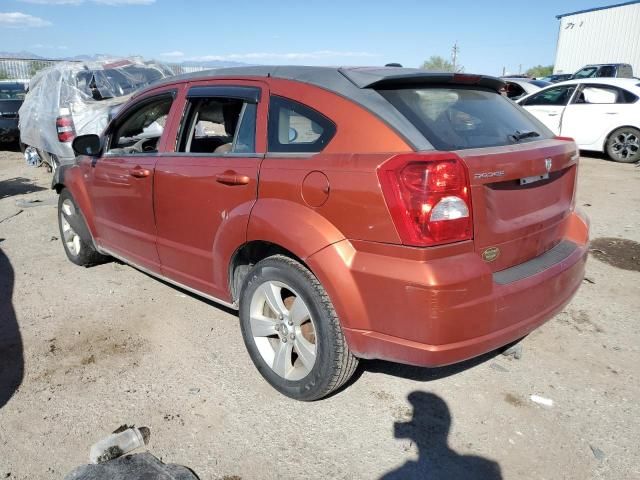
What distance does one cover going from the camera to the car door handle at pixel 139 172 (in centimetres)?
364

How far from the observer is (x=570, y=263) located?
2.82 m

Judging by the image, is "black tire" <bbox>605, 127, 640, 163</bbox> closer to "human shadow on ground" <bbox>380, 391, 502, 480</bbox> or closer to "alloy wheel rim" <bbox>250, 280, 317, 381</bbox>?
"human shadow on ground" <bbox>380, 391, 502, 480</bbox>

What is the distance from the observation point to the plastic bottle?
247 centimetres

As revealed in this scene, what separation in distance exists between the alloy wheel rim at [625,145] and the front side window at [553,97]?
1.26 meters

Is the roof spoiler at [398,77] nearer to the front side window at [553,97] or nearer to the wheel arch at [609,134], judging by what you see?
the wheel arch at [609,134]

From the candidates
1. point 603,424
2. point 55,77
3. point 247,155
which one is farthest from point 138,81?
point 603,424

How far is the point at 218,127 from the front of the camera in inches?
153

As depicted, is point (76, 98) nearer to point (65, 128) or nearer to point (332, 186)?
point (65, 128)

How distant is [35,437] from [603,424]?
2931mm

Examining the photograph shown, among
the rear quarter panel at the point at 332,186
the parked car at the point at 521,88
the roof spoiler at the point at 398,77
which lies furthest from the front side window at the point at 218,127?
the parked car at the point at 521,88

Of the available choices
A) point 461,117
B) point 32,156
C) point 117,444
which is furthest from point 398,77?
point 32,156

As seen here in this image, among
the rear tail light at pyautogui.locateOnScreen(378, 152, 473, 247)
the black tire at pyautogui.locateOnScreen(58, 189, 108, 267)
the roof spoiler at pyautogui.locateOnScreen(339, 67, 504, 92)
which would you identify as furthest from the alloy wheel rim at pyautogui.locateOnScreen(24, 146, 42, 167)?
the rear tail light at pyautogui.locateOnScreen(378, 152, 473, 247)

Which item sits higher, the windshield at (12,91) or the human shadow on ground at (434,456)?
the windshield at (12,91)

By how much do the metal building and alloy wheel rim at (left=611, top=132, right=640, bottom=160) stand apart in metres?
21.7
